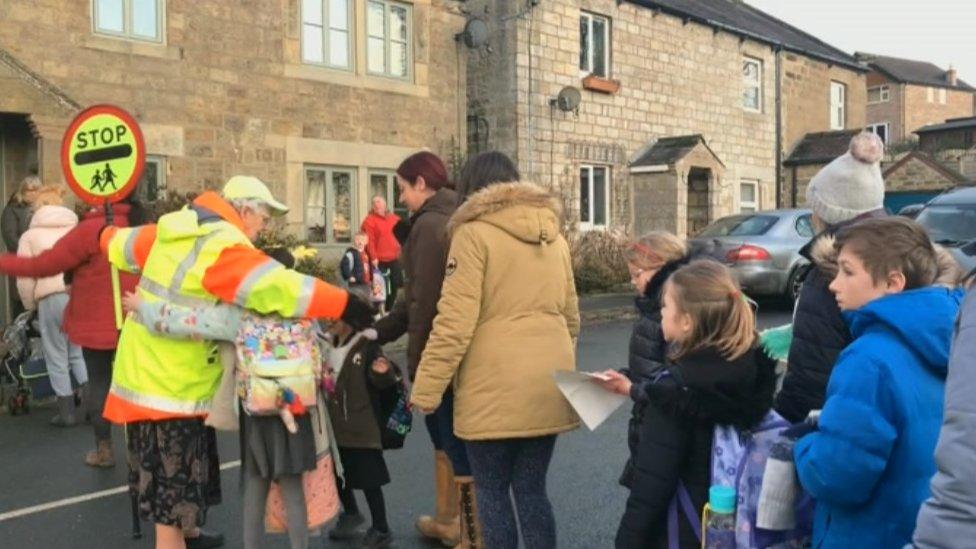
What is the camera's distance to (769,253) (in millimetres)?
14477

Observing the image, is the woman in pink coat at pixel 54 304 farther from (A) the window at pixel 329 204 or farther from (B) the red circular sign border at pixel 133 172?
(A) the window at pixel 329 204

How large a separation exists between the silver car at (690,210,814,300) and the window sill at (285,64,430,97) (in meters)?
5.76

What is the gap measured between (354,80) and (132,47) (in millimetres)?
3850

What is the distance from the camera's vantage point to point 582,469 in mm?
6172

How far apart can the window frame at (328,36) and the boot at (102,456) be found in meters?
9.59

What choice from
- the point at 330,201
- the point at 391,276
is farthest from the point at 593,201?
the point at 391,276

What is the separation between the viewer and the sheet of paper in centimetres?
355

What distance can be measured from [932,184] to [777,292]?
11.7 meters

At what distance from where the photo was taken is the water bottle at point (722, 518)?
2744mm

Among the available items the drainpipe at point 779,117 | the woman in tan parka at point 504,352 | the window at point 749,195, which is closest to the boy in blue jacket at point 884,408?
the woman in tan parka at point 504,352

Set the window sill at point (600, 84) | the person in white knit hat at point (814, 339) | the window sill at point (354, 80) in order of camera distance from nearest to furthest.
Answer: the person in white knit hat at point (814, 339), the window sill at point (354, 80), the window sill at point (600, 84)

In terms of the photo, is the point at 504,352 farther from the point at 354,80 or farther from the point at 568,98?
the point at 568,98

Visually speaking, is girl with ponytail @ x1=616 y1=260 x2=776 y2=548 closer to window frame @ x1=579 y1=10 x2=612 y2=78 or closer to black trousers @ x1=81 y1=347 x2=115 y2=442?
black trousers @ x1=81 y1=347 x2=115 y2=442

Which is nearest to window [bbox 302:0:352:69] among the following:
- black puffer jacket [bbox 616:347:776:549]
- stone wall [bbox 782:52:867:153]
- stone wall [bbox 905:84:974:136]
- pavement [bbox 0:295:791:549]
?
pavement [bbox 0:295:791:549]
